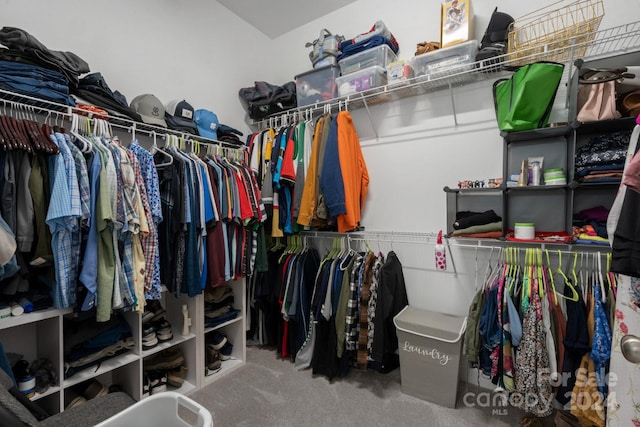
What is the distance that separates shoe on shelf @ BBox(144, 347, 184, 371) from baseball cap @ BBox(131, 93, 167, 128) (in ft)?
5.14

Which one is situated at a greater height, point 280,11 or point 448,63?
point 280,11

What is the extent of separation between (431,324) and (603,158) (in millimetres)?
1282

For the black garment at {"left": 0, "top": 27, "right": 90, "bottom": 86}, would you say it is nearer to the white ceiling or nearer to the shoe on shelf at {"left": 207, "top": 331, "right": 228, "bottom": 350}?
the white ceiling

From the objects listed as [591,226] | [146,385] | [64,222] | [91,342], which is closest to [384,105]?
[591,226]

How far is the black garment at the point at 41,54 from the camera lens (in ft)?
4.42

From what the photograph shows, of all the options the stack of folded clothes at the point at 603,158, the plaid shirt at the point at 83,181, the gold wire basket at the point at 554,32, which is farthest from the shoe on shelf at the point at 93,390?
the gold wire basket at the point at 554,32

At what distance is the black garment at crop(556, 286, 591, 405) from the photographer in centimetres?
140

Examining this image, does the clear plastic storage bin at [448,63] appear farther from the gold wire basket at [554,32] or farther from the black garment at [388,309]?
the black garment at [388,309]

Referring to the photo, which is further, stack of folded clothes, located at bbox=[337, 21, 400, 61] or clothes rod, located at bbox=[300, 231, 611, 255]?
stack of folded clothes, located at bbox=[337, 21, 400, 61]

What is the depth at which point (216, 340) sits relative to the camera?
2203 millimetres

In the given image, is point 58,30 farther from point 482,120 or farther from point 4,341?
point 482,120

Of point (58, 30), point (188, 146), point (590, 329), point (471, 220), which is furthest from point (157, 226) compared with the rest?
point (590, 329)

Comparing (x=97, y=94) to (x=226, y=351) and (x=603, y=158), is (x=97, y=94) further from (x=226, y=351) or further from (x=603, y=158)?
(x=603, y=158)

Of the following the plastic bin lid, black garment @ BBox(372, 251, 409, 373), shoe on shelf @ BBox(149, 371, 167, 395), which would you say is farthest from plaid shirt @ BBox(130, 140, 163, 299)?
the plastic bin lid
